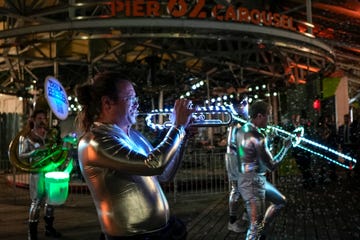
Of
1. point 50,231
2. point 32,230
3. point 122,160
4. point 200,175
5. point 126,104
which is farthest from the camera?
point 200,175

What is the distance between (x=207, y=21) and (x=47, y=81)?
130 inches

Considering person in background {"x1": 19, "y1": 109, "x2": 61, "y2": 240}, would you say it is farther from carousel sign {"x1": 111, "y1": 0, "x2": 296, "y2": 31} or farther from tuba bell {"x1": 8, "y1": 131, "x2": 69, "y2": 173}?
carousel sign {"x1": 111, "y1": 0, "x2": 296, "y2": 31}

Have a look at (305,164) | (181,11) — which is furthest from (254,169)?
(305,164)

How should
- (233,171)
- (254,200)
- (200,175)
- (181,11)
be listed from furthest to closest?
(200,175), (181,11), (233,171), (254,200)

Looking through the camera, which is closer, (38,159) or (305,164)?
(38,159)

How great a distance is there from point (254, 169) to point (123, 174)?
2.91 meters

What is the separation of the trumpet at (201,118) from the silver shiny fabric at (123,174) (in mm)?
277

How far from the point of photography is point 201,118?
2.57 metres

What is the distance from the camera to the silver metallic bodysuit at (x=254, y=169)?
478cm

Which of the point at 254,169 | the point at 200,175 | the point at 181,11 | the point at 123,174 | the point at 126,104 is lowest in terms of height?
the point at 200,175

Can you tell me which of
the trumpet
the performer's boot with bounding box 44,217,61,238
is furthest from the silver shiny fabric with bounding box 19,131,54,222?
the trumpet

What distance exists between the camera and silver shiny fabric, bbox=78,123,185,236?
2.10 metres

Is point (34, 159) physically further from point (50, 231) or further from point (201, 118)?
point (201, 118)

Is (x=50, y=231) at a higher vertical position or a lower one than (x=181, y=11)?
lower
